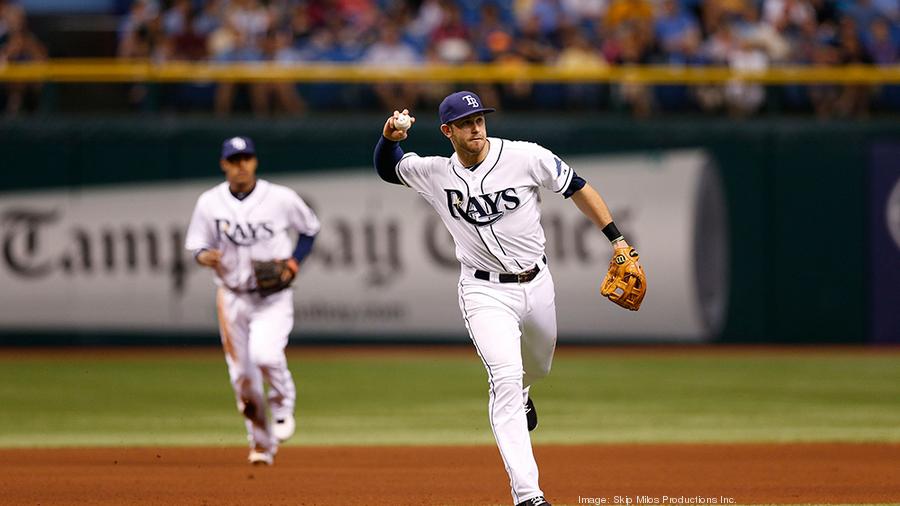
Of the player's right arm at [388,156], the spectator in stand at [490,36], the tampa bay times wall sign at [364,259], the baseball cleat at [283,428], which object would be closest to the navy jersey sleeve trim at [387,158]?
the player's right arm at [388,156]

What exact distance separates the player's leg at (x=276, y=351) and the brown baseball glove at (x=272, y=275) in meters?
0.15

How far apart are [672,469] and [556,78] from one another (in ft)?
27.7

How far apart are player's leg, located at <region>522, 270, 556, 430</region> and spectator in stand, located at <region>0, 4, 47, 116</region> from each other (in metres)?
10.5

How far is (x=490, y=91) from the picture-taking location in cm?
1627

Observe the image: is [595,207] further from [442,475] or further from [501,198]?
[442,475]

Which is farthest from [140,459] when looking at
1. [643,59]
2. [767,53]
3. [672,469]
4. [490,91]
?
[767,53]

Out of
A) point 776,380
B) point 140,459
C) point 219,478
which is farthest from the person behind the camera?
point 776,380

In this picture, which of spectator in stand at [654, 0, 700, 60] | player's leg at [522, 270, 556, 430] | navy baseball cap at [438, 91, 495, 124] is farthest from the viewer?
spectator in stand at [654, 0, 700, 60]

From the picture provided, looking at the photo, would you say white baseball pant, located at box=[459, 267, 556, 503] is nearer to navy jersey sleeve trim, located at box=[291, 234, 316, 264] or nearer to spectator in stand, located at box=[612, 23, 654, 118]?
navy jersey sleeve trim, located at box=[291, 234, 316, 264]

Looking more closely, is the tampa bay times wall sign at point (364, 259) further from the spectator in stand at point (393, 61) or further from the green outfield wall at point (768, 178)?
the spectator in stand at point (393, 61)

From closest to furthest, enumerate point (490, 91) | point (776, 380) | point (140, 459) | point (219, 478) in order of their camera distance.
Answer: point (219, 478) → point (140, 459) → point (776, 380) → point (490, 91)

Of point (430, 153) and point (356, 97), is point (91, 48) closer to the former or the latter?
point (356, 97)

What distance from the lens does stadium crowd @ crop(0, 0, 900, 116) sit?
53.8 feet

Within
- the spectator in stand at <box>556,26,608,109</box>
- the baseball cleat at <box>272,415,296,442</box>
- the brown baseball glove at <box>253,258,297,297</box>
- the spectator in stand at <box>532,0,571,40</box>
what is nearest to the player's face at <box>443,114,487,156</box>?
the brown baseball glove at <box>253,258,297,297</box>
